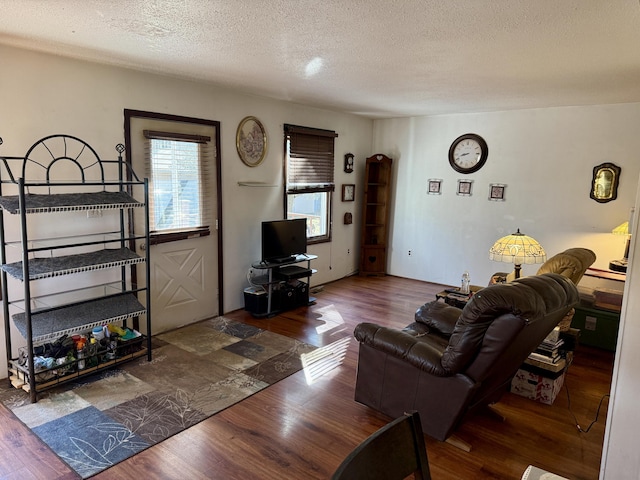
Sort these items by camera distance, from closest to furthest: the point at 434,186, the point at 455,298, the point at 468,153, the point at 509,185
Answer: the point at 455,298 < the point at 509,185 < the point at 468,153 < the point at 434,186

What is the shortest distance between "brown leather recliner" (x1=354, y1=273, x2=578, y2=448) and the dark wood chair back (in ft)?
3.91

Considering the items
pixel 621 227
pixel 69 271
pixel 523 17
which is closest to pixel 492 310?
pixel 523 17

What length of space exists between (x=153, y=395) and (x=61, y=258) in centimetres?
122

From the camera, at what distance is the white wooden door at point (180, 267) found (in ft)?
13.0

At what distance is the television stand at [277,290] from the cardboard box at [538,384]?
8.56 ft

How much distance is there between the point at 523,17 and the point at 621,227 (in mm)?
3404

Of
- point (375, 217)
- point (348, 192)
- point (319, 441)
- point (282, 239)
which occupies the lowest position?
point (319, 441)

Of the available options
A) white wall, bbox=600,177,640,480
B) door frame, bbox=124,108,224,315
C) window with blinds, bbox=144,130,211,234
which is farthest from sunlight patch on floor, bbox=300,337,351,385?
white wall, bbox=600,177,640,480

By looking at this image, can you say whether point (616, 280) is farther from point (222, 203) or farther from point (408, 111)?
point (222, 203)

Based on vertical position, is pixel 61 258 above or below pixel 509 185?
below

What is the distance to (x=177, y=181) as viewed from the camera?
4.30 m

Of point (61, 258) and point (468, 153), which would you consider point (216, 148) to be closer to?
point (61, 258)

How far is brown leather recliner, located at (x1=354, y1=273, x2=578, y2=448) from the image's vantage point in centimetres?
222

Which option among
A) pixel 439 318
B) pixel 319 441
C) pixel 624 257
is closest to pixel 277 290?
pixel 439 318
